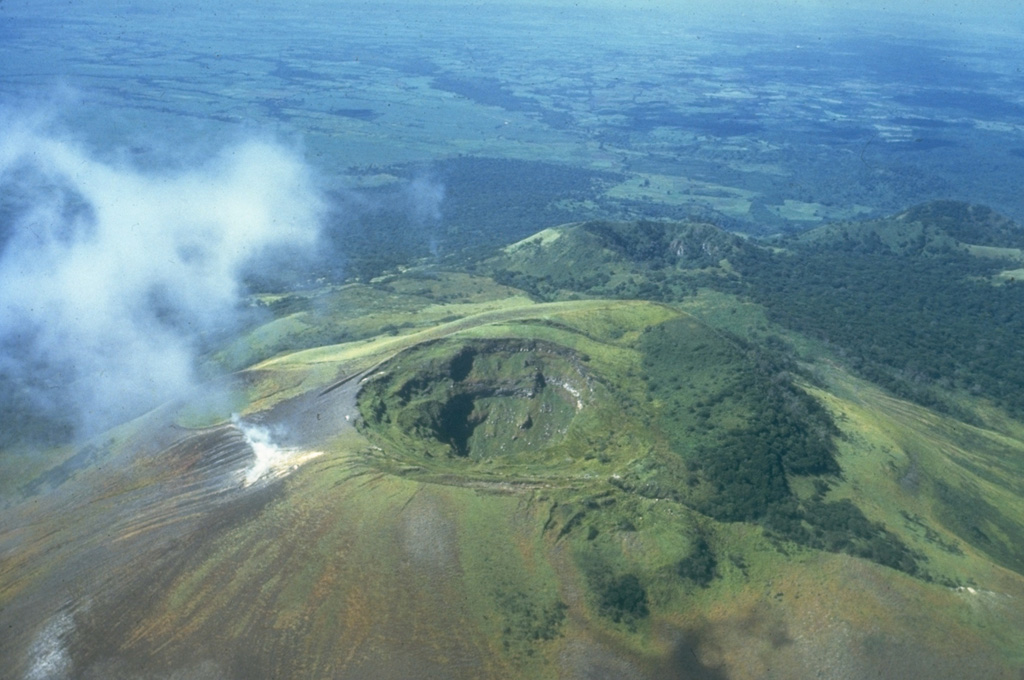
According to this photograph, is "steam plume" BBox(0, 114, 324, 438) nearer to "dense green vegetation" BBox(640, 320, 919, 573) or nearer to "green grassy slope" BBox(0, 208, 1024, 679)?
"green grassy slope" BBox(0, 208, 1024, 679)

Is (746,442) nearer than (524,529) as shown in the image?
No

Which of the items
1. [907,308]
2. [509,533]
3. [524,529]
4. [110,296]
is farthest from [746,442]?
[110,296]

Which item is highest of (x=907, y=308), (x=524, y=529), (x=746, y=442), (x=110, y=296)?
(x=524, y=529)

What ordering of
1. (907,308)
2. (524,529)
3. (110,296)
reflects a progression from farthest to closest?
(907,308) < (110,296) < (524,529)

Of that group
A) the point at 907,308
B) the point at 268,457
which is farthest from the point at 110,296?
the point at 907,308

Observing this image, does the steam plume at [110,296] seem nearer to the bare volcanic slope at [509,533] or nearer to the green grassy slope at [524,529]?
the bare volcanic slope at [509,533]

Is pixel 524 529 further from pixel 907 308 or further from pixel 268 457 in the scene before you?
pixel 907 308

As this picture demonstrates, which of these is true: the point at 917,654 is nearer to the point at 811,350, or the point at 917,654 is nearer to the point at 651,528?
the point at 651,528

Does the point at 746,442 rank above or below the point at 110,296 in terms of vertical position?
above

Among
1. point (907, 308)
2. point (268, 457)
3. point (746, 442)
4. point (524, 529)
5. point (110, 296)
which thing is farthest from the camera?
point (907, 308)

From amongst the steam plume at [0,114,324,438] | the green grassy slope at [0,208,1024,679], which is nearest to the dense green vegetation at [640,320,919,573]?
the green grassy slope at [0,208,1024,679]

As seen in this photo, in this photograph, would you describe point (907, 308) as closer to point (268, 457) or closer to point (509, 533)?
point (509, 533)
